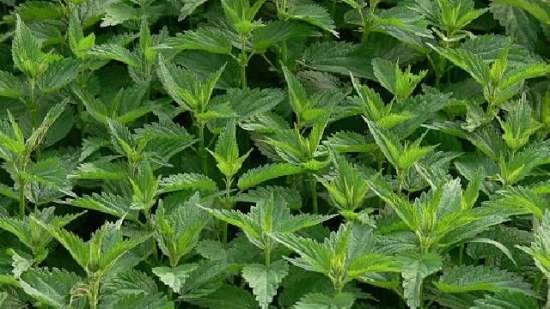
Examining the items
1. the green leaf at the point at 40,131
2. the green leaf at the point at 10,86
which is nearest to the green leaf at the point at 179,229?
the green leaf at the point at 40,131

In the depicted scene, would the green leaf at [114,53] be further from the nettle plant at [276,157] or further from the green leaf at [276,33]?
the green leaf at [276,33]

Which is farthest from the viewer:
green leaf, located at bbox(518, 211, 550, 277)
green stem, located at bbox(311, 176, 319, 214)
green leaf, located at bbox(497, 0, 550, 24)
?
green leaf, located at bbox(497, 0, 550, 24)

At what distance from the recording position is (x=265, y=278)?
7.72ft

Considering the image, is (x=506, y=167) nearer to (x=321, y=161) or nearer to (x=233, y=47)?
(x=321, y=161)

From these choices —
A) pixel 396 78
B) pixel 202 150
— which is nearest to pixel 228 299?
pixel 202 150

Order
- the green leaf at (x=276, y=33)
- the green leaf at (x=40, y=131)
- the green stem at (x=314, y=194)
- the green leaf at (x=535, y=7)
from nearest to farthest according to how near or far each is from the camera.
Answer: the green leaf at (x=40, y=131) < the green stem at (x=314, y=194) < the green leaf at (x=276, y=33) < the green leaf at (x=535, y=7)

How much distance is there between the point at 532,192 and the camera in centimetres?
248

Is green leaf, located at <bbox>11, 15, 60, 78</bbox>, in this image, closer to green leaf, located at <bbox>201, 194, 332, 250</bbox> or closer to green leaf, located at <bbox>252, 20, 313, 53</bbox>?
green leaf, located at <bbox>252, 20, 313, 53</bbox>

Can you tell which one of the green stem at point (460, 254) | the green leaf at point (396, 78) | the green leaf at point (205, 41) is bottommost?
the green stem at point (460, 254)

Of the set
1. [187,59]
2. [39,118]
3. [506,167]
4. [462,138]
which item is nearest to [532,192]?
[506,167]

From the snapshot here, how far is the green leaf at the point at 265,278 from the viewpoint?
2299 millimetres

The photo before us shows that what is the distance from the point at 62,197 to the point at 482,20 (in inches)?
58.3

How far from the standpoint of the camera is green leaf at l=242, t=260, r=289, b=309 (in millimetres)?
2299

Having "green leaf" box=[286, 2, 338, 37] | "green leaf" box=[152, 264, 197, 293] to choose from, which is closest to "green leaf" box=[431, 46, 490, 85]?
"green leaf" box=[286, 2, 338, 37]
